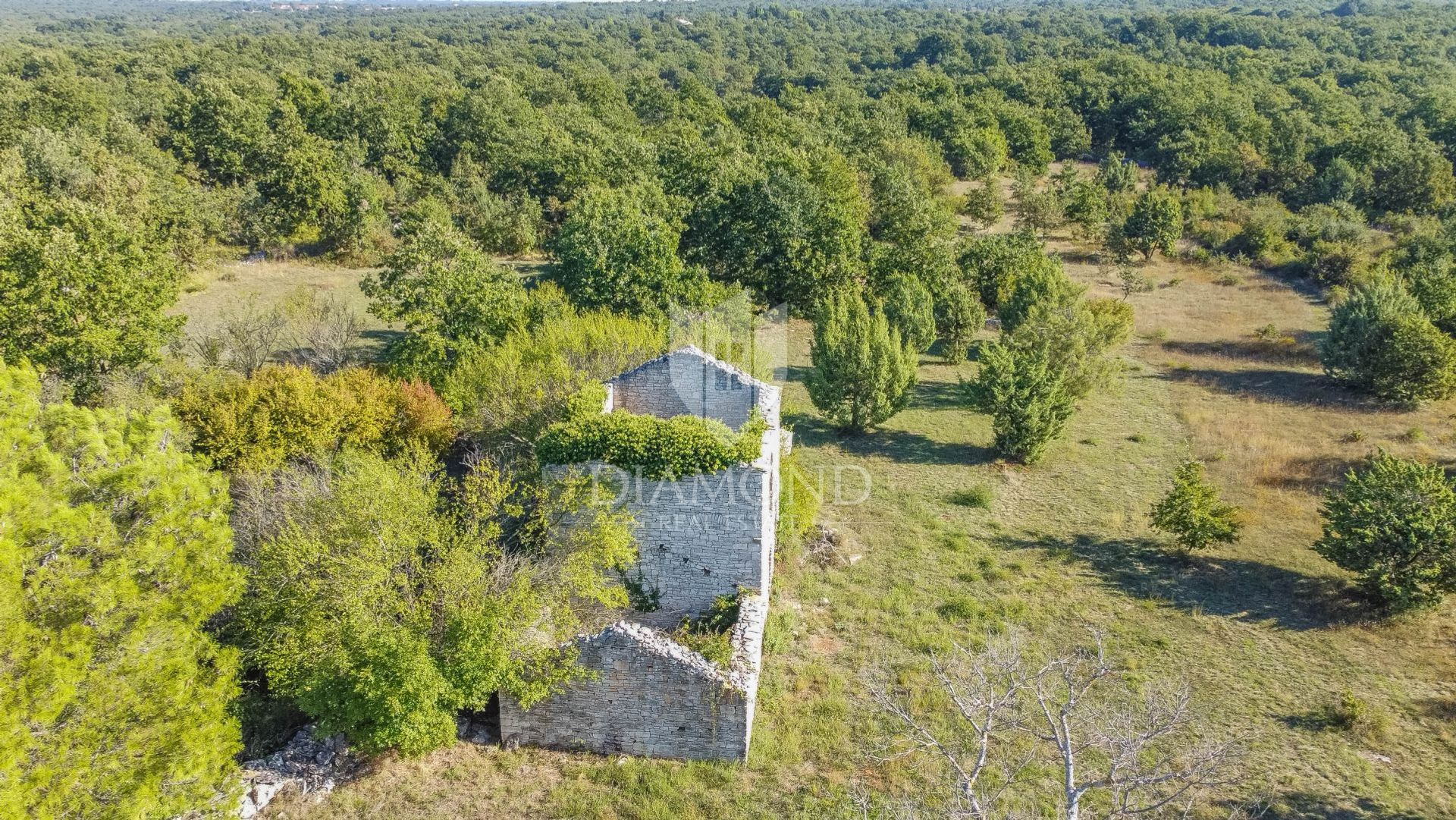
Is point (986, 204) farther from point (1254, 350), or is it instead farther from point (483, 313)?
point (483, 313)

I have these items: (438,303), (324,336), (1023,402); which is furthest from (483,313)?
(1023,402)

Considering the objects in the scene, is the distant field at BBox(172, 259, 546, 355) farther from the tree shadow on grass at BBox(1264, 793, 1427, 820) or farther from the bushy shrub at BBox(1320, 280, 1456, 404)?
the bushy shrub at BBox(1320, 280, 1456, 404)

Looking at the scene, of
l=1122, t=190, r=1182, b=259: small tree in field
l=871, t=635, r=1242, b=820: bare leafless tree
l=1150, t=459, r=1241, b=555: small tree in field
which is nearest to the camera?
l=871, t=635, r=1242, b=820: bare leafless tree

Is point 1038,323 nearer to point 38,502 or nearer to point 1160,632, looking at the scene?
point 1160,632

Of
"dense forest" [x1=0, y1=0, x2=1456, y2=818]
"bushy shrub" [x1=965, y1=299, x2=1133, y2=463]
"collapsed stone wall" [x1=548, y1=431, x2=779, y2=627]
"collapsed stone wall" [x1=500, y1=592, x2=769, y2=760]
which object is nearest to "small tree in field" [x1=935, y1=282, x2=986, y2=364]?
"dense forest" [x1=0, y1=0, x2=1456, y2=818]

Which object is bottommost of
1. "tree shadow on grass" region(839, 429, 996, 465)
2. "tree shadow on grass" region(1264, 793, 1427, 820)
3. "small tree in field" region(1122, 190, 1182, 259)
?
"tree shadow on grass" region(1264, 793, 1427, 820)
